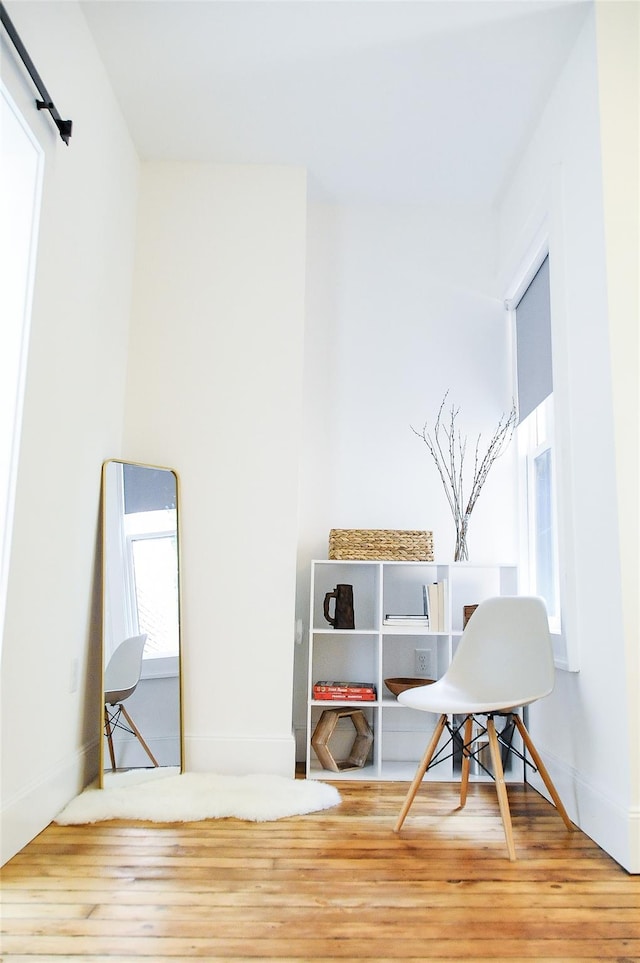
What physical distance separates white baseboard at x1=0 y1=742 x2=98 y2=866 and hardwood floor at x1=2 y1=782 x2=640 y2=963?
0.15 ft

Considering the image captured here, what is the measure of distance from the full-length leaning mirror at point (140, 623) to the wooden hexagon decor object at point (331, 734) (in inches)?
23.6

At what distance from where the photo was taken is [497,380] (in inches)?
148

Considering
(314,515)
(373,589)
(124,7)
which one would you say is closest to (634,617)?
(373,589)

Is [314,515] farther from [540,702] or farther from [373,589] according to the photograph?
[540,702]

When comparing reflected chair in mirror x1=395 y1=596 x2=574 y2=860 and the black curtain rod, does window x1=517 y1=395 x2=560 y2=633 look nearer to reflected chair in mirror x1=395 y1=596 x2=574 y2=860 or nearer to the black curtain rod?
reflected chair in mirror x1=395 y1=596 x2=574 y2=860

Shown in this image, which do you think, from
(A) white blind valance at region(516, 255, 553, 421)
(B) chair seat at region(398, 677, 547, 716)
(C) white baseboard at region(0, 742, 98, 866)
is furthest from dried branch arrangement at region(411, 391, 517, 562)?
(C) white baseboard at region(0, 742, 98, 866)

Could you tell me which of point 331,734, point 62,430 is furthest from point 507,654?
point 62,430

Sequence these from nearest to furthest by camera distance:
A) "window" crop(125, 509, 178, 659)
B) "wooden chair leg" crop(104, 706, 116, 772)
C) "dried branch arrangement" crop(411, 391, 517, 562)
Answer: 1. "wooden chair leg" crop(104, 706, 116, 772)
2. "window" crop(125, 509, 178, 659)
3. "dried branch arrangement" crop(411, 391, 517, 562)

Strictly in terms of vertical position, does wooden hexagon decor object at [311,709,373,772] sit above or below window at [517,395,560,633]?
below

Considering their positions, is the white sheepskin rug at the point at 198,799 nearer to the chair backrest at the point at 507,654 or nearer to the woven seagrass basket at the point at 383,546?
the chair backrest at the point at 507,654

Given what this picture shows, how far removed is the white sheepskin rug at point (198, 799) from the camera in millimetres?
2518

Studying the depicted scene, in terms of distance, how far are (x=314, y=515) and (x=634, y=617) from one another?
68.6 inches

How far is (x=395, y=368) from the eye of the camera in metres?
3.76

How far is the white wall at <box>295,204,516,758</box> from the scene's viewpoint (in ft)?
11.8
